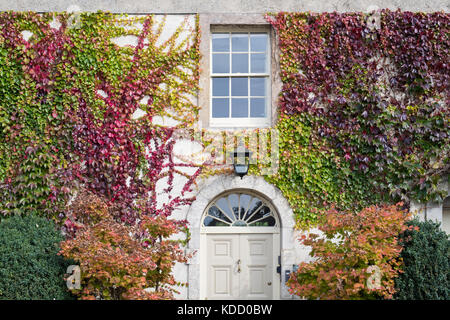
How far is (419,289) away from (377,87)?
330 cm

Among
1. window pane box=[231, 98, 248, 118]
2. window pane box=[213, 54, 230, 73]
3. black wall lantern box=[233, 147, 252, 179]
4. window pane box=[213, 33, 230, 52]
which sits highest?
window pane box=[213, 33, 230, 52]

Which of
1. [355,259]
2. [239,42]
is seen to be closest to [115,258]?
[355,259]

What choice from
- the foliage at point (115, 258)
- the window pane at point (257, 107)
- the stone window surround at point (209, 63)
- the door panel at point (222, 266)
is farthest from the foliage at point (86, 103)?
the door panel at point (222, 266)

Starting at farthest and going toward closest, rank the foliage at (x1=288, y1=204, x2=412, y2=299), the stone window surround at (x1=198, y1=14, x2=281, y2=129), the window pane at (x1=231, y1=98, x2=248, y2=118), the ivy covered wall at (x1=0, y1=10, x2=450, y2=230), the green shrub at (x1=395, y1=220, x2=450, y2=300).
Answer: the window pane at (x1=231, y1=98, x2=248, y2=118)
the stone window surround at (x1=198, y1=14, x2=281, y2=129)
the ivy covered wall at (x1=0, y1=10, x2=450, y2=230)
the green shrub at (x1=395, y1=220, x2=450, y2=300)
the foliage at (x1=288, y1=204, x2=412, y2=299)

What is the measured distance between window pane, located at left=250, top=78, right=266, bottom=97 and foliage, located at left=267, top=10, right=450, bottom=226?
414 millimetres

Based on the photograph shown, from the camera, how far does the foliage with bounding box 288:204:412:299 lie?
6410 millimetres

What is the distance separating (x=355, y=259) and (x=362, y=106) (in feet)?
9.32

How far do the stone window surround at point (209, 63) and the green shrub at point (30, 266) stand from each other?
315 centimetres

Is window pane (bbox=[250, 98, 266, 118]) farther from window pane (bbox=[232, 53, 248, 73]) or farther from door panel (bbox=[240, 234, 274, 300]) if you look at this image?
door panel (bbox=[240, 234, 274, 300])

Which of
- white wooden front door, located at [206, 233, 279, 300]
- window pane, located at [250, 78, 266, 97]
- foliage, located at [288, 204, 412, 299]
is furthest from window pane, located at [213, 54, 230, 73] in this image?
foliage, located at [288, 204, 412, 299]

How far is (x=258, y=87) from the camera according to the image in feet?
27.6

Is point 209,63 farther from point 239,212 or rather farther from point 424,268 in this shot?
point 424,268

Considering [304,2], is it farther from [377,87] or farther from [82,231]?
[82,231]

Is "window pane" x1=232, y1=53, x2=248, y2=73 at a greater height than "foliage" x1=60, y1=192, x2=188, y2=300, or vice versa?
"window pane" x1=232, y1=53, x2=248, y2=73
